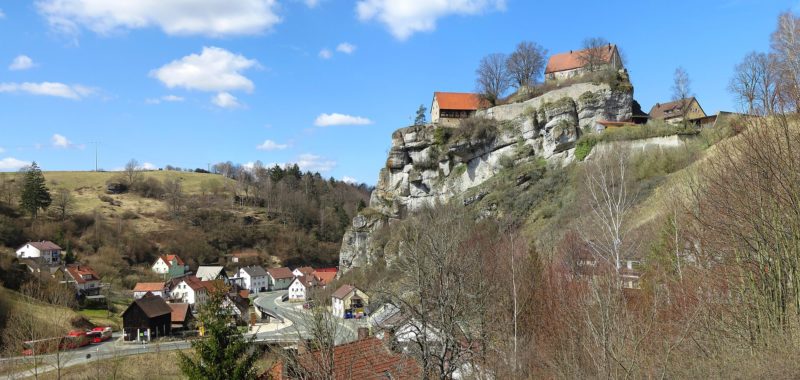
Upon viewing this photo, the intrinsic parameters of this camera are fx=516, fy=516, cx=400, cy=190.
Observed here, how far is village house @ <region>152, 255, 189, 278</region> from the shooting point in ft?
286

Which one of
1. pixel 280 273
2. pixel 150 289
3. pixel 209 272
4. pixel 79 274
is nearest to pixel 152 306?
pixel 150 289

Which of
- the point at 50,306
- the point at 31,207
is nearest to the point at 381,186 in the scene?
the point at 50,306

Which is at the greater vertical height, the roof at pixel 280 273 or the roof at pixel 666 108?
the roof at pixel 666 108

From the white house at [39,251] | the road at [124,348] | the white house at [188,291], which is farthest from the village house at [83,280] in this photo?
the road at [124,348]

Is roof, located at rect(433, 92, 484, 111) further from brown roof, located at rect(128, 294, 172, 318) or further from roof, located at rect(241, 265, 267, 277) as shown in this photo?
roof, located at rect(241, 265, 267, 277)

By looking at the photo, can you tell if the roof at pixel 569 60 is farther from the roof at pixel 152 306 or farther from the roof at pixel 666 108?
the roof at pixel 152 306

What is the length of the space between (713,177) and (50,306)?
5129cm

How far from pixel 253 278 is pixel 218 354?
7998 cm

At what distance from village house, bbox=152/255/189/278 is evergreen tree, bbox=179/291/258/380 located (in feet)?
256

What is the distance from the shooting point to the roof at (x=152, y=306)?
41.3 meters

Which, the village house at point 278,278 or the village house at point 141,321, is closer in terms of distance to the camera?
the village house at point 141,321

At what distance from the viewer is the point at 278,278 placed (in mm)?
96812

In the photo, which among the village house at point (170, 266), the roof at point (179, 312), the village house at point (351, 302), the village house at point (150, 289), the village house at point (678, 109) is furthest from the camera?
the village house at point (170, 266)

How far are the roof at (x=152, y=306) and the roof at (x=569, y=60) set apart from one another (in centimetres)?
4673
